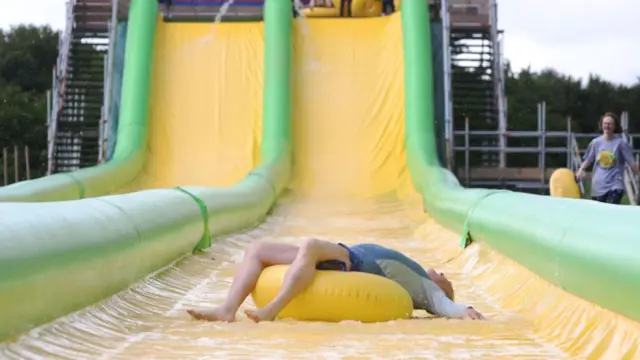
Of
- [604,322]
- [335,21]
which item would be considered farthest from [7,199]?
[335,21]

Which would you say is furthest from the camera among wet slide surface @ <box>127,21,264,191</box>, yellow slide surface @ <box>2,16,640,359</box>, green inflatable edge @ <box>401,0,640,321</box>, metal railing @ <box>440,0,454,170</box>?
metal railing @ <box>440,0,454,170</box>

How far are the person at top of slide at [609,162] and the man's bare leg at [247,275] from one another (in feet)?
8.39

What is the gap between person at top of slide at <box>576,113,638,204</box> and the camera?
466 centimetres

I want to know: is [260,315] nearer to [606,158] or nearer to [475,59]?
[606,158]

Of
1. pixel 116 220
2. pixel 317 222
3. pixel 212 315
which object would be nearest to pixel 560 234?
pixel 212 315

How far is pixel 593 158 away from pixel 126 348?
3.28 meters

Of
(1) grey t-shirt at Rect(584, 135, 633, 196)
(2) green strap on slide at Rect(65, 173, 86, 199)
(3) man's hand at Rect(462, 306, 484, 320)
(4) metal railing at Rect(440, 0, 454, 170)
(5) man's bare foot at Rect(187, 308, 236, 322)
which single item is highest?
(4) metal railing at Rect(440, 0, 454, 170)

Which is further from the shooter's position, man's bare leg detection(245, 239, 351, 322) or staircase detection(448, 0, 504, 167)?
staircase detection(448, 0, 504, 167)

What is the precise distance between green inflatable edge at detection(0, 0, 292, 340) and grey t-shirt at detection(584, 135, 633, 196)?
180cm

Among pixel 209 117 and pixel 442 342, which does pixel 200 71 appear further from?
pixel 442 342

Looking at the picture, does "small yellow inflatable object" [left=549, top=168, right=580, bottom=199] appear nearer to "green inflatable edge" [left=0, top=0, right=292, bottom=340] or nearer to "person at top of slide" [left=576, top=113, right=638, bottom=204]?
"person at top of slide" [left=576, top=113, right=638, bottom=204]

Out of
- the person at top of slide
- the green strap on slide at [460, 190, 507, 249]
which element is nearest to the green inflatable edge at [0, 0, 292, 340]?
the green strap on slide at [460, 190, 507, 249]

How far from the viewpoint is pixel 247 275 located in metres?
2.48

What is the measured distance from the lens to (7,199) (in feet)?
14.2
